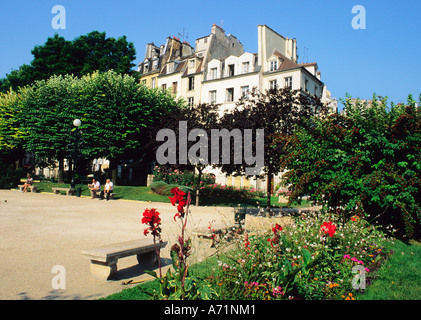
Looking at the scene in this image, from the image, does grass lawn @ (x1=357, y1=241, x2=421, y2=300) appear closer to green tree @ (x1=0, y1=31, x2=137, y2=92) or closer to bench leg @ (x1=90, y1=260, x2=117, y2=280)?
bench leg @ (x1=90, y1=260, x2=117, y2=280)

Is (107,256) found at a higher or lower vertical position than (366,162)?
lower

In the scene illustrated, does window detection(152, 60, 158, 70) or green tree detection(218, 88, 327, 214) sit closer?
green tree detection(218, 88, 327, 214)

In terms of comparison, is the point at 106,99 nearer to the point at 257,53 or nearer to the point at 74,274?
the point at 257,53

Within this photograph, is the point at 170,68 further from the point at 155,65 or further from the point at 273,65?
the point at 273,65

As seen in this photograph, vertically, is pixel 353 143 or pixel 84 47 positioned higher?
pixel 84 47

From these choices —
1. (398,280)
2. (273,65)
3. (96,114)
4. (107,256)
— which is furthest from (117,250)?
(273,65)

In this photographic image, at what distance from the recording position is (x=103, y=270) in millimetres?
5578

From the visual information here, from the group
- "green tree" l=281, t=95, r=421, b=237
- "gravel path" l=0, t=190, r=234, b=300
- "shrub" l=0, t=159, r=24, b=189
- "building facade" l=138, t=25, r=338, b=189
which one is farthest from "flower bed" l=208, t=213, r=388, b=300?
"shrub" l=0, t=159, r=24, b=189

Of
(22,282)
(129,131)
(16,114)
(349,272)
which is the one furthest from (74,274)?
(16,114)

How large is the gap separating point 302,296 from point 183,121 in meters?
15.4

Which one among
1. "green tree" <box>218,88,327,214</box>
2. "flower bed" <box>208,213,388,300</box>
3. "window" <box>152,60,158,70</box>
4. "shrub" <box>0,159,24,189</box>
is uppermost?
"window" <box>152,60,158,70</box>

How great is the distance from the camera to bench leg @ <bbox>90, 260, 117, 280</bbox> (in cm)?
553

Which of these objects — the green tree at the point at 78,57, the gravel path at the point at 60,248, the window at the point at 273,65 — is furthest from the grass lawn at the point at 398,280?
the green tree at the point at 78,57
